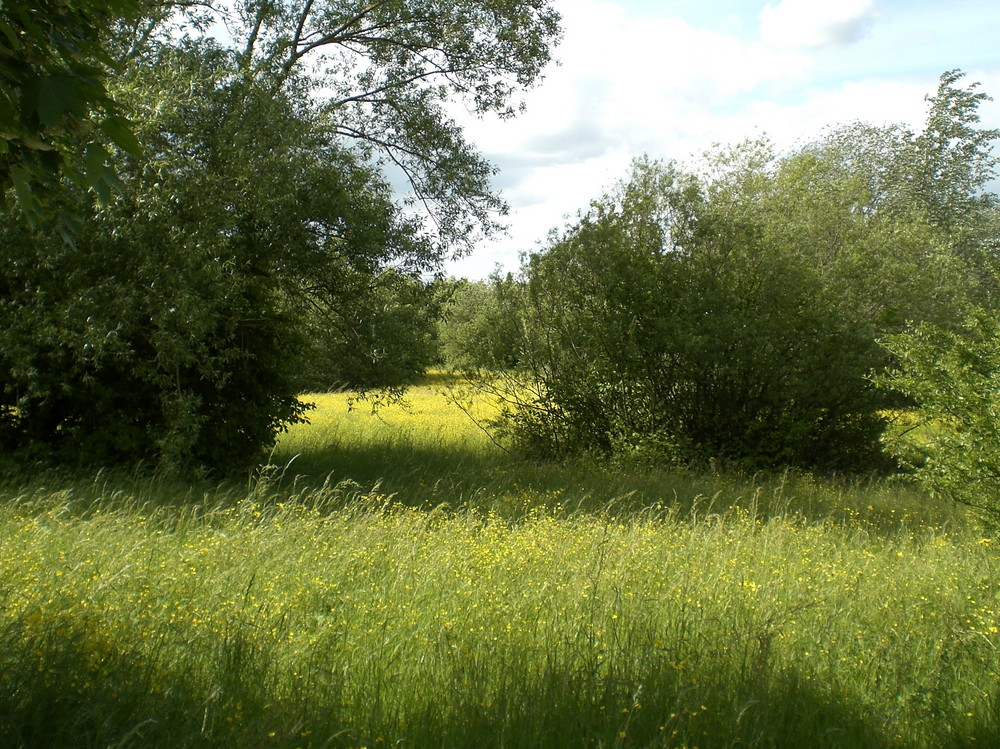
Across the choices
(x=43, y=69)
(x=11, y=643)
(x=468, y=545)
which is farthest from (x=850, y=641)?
(x=43, y=69)

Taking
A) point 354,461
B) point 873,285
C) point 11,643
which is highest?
point 873,285

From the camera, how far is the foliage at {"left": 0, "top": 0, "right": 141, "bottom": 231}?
113 inches

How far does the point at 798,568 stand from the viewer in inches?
248

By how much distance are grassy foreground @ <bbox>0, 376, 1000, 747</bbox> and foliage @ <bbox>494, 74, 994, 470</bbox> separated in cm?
583

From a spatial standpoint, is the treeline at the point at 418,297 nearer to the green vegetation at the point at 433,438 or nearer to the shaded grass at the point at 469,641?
the green vegetation at the point at 433,438

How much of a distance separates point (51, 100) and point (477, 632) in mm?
3361

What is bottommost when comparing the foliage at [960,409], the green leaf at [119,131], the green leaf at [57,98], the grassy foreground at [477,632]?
the grassy foreground at [477,632]

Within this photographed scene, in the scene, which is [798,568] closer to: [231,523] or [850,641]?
[850,641]

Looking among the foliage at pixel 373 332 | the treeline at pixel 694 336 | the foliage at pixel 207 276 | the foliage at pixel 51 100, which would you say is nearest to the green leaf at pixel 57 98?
the foliage at pixel 51 100

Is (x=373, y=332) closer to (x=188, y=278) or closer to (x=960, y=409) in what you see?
(x=188, y=278)

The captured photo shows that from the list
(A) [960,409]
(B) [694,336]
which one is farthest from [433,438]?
(A) [960,409]

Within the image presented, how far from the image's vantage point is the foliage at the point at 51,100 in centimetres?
287

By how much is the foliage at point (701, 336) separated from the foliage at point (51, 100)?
10.4m

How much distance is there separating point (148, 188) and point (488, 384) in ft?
22.8
